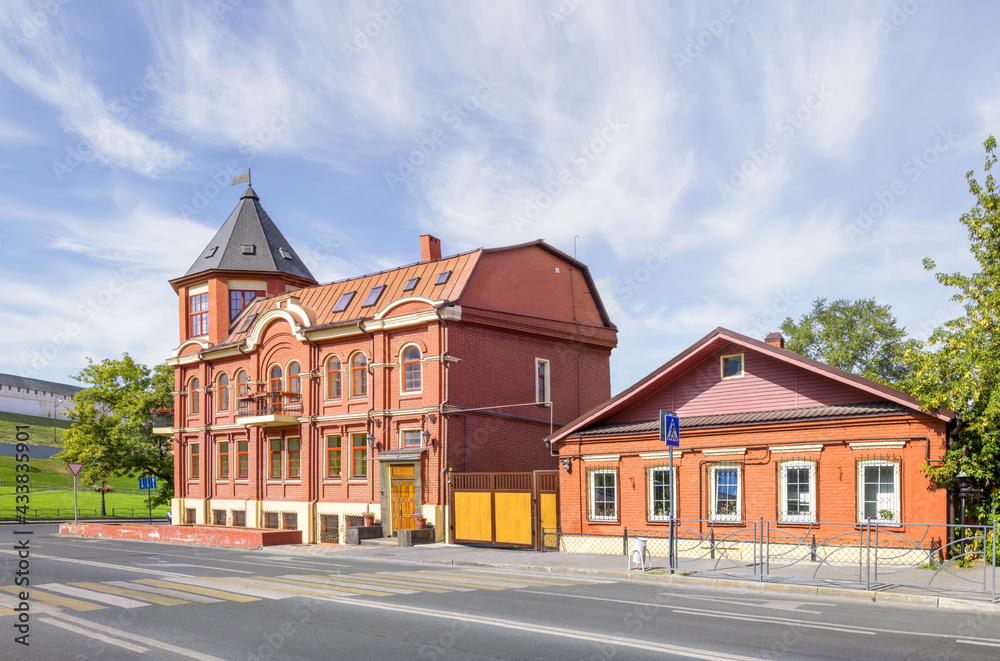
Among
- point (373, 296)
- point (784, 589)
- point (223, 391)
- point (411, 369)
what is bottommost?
point (784, 589)

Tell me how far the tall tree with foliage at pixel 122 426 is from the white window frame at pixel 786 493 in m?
39.3

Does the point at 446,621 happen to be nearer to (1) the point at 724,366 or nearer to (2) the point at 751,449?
(2) the point at 751,449

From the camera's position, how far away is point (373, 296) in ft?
109

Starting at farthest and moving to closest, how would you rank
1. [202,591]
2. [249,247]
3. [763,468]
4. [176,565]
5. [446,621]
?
[249,247]
[763,468]
[176,565]
[202,591]
[446,621]

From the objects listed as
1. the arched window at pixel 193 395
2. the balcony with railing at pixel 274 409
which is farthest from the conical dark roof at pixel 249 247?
the balcony with railing at pixel 274 409

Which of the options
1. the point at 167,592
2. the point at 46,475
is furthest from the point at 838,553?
the point at 46,475

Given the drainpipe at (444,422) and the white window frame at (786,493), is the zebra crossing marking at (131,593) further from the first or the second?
the drainpipe at (444,422)

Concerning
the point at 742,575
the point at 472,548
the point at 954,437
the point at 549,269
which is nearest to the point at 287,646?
the point at 742,575

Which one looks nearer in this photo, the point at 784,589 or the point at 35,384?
the point at 784,589

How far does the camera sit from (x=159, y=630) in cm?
1026

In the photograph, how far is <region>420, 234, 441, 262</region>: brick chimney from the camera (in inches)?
1372

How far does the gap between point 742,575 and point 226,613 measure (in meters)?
9.63

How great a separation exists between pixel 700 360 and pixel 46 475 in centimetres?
8609

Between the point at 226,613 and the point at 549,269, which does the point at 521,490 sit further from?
the point at 226,613
